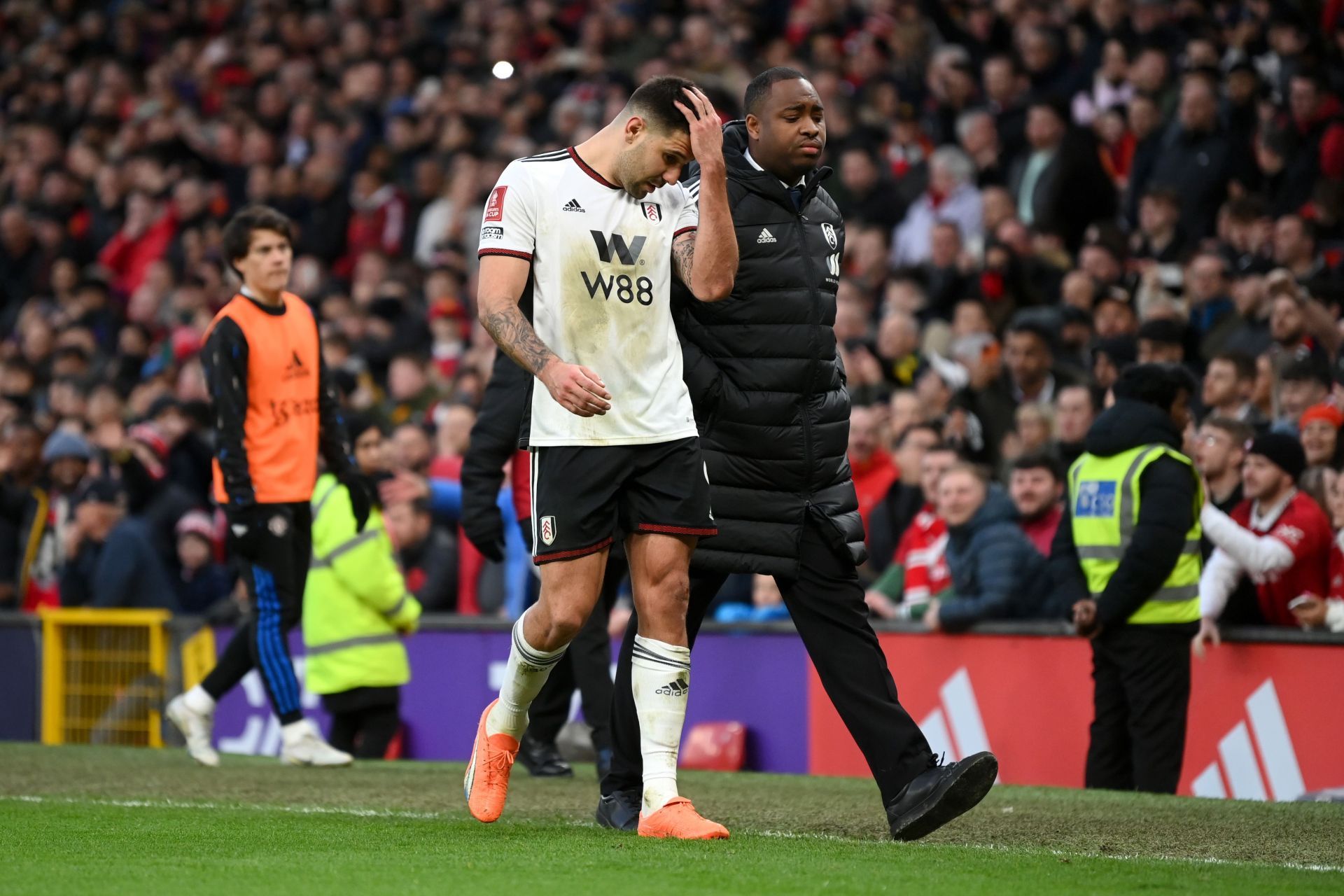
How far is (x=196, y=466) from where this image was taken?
14.3 meters

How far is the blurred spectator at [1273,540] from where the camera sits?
27.9ft

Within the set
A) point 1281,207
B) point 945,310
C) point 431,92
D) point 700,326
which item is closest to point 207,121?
point 431,92

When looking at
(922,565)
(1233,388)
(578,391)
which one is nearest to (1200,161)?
(1233,388)

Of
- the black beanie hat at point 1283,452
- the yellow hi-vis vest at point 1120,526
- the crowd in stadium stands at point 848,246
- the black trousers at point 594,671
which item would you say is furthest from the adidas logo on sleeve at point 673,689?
the black beanie hat at point 1283,452

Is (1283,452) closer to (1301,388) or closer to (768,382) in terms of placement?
(1301,388)

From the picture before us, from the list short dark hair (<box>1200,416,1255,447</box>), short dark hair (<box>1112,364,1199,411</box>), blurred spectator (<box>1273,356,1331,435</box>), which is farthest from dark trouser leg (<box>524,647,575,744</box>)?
blurred spectator (<box>1273,356,1331,435</box>)

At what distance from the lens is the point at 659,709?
5.59m

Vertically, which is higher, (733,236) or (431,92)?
(431,92)

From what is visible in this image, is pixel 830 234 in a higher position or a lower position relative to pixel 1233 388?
higher

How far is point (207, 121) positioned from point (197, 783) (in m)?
15.0

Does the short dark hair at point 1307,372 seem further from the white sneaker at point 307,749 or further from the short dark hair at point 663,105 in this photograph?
the short dark hair at point 663,105

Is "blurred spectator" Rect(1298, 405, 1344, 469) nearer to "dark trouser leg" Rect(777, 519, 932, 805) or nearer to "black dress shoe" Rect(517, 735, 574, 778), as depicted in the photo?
"black dress shoe" Rect(517, 735, 574, 778)

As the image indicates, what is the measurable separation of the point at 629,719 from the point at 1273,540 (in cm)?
376

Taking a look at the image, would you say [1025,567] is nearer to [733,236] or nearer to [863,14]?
[733,236]
